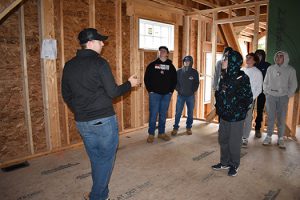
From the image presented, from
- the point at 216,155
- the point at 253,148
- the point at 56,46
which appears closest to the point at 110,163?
the point at 216,155

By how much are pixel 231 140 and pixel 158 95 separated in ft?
5.76

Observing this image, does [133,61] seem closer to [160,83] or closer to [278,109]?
[160,83]

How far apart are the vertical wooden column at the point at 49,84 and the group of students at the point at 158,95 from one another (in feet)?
5.28

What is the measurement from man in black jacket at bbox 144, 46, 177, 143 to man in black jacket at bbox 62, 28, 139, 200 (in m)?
2.21

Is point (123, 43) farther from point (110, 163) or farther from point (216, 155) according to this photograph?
point (110, 163)

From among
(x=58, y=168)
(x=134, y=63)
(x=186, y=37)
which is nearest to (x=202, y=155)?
(x=58, y=168)

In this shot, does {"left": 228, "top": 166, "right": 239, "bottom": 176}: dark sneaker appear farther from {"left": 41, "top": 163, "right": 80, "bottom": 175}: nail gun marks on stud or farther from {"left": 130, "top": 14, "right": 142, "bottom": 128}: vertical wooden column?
{"left": 130, "top": 14, "right": 142, "bottom": 128}: vertical wooden column

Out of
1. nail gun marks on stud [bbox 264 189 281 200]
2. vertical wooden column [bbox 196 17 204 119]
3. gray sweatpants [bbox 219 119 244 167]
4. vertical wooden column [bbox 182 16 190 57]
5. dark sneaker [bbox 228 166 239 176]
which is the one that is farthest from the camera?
vertical wooden column [bbox 196 17 204 119]

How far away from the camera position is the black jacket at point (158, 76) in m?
4.30

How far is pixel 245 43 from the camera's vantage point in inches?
391

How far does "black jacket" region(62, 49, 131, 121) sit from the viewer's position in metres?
1.90

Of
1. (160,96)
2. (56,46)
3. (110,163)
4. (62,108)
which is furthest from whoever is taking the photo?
(160,96)

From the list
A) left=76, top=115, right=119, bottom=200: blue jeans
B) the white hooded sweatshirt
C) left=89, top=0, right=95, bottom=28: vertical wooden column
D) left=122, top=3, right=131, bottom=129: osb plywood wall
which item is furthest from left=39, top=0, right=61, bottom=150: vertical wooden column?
the white hooded sweatshirt

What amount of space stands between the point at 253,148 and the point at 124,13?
3474 millimetres
